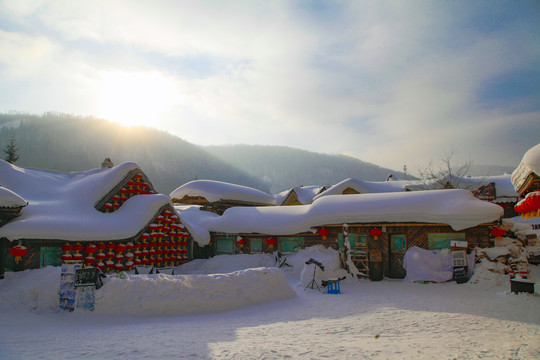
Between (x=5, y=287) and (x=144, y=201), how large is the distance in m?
6.69

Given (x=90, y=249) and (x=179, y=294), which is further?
(x=90, y=249)

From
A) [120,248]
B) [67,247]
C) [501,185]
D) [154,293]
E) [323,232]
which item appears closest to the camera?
[154,293]

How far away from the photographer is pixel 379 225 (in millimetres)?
17234

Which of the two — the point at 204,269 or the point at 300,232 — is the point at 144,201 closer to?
the point at 204,269

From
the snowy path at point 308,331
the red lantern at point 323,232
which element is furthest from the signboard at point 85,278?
the red lantern at point 323,232

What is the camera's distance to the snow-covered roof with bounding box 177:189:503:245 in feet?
51.4

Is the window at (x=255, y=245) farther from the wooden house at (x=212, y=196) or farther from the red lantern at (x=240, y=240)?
the wooden house at (x=212, y=196)

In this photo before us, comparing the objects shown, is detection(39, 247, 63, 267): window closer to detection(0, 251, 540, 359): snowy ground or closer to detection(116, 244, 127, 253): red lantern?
detection(0, 251, 540, 359): snowy ground

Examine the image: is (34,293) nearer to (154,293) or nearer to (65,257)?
(65,257)

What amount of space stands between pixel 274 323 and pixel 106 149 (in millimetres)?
76656

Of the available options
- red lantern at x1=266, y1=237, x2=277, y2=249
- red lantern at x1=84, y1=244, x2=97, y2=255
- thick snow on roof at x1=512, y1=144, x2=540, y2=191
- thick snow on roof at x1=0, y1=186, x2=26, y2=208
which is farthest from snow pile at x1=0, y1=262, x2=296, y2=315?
thick snow on roof at x1=512, y1=144, x2=540, y2=191

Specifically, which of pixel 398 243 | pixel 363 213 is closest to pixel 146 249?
pixel 363 213

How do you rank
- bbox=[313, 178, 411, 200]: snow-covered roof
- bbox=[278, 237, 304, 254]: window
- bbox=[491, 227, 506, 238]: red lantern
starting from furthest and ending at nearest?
bbox=[313, 178, 411, 200]: snow-covered roof < bbox=[278, 237, 304, 254]: window < bbox=[491, 227, 506, 238]: red lantern

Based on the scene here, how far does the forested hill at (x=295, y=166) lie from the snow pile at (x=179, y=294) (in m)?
81.2
